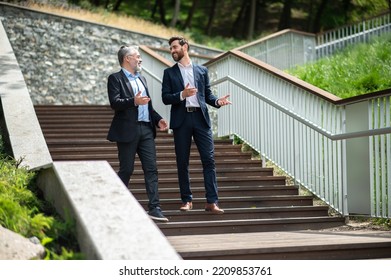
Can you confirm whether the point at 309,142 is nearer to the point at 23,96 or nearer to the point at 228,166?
the point at 228,166

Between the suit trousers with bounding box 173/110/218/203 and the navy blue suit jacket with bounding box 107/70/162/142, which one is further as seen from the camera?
the suit trousers with bounding box 173/110/218/203

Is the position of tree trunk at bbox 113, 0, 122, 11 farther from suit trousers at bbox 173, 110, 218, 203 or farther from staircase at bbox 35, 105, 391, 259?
suit trousers at bbox 173, 110, 218, 203

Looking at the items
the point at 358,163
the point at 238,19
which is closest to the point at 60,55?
the point at 358,163

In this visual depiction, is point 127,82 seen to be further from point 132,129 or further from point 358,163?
point 358,163

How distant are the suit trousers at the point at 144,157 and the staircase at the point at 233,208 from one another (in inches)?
17.8

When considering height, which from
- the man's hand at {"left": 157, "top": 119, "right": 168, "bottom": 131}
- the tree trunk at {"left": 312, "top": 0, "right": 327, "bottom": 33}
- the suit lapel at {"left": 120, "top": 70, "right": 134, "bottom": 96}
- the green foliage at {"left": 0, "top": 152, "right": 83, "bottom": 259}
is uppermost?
the tree trunk at {"left": 312, "top": 0, "right": 327, "bottom": 33}

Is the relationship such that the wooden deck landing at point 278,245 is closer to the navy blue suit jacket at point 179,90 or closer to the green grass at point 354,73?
the navy blue suit jacket at point 179,90

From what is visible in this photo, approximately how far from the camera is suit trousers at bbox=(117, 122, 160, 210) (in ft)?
27.2

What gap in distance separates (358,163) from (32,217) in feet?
12.0

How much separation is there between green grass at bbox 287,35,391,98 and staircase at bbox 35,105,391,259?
3.44 m

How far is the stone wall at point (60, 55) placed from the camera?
2166 centimetres

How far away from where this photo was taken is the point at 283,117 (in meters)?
10.6

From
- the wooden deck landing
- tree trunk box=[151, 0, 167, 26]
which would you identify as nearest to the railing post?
the wooden deck landing

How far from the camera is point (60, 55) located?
22031 mm
